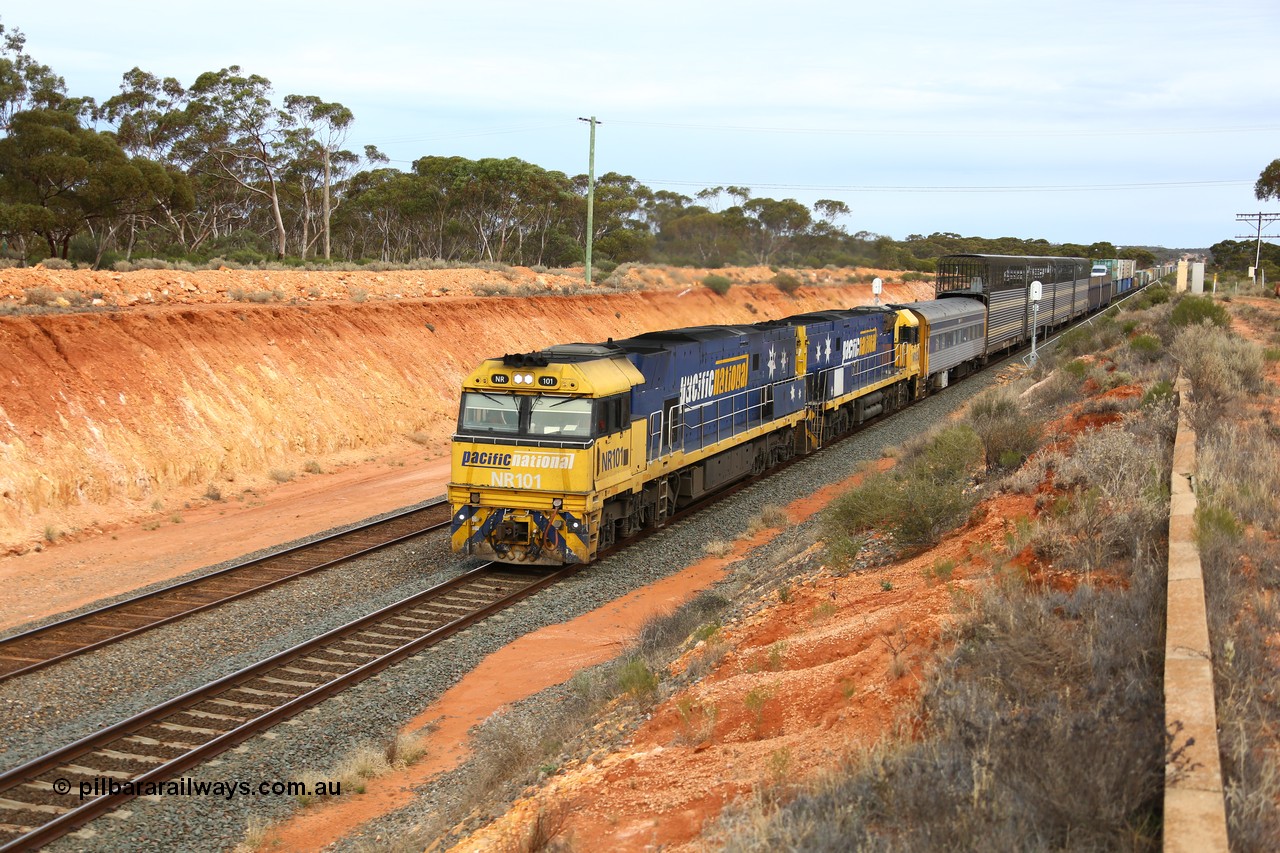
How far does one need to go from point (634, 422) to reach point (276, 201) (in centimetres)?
4766

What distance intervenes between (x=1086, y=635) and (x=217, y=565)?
1545cm

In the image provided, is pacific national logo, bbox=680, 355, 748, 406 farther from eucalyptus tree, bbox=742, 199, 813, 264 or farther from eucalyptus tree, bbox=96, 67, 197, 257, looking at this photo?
eucalyptus tree, bbox=742, 199, 813, 264

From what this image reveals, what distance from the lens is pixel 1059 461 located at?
13.1 m

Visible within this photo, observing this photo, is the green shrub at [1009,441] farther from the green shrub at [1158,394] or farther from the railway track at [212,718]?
the railway track at [212,718]

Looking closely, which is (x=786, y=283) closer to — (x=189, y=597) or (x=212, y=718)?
(x=189, y=597)

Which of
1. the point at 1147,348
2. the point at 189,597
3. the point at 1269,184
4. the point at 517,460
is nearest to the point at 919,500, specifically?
the point at 517,460

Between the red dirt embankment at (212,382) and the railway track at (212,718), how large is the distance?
32.8 feet

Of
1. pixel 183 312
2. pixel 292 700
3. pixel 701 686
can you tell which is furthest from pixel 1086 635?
pixel 183 312

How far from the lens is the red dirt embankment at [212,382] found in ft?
75.1

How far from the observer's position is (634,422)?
18.2m

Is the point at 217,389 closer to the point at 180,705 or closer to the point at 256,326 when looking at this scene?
the point at 256,326

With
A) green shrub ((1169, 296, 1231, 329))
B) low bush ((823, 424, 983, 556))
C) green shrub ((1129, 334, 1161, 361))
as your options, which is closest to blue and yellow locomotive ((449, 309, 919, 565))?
low bush ((823, 424, 983, 556))

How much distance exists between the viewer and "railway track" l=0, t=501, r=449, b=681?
13734mm

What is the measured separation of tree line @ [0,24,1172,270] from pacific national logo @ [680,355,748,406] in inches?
1306
